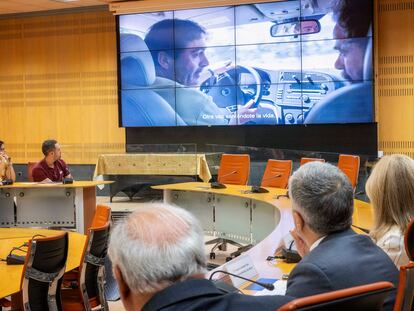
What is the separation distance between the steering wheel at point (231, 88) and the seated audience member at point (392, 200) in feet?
27.8

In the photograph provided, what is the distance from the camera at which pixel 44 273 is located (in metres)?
3.61

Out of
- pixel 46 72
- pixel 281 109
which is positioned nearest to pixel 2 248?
pixel 281 109

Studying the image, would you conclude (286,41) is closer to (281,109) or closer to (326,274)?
(281,109)

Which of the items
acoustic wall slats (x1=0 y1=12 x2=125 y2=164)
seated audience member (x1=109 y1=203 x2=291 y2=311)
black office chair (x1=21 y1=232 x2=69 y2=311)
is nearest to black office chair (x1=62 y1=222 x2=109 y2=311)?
black office chair (x1=21 y1=232 x2=69 y2=311)

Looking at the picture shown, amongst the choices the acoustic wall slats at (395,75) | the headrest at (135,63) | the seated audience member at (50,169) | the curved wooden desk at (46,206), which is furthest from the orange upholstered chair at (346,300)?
the headrest at (135,63)

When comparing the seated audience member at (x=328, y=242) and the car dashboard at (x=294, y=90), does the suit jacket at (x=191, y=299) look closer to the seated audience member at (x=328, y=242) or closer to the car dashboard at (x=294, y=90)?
the seated audience member at (x=328, y=242)

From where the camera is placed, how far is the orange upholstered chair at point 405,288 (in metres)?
1.95

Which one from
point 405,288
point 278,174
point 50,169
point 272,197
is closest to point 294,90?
point 278,174

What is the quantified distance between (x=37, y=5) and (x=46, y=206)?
5961mm

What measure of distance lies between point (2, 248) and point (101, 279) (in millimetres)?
768

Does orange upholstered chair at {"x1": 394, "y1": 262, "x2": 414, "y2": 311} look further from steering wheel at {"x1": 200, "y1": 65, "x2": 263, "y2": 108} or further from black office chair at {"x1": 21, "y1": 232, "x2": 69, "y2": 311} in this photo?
steering wheel at {"x1": 200, "y1": 65, "x2": 263, "y2": 108}

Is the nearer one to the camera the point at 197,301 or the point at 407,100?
the point at 197,301

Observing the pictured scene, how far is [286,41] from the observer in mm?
10930

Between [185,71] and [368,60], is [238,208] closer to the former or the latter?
[368,60]
